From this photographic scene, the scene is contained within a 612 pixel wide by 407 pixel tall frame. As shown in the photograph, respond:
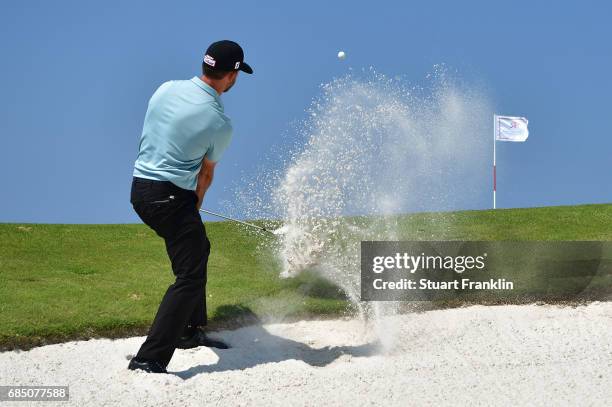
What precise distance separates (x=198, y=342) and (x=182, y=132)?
2.26m

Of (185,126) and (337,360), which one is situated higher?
(185,126)

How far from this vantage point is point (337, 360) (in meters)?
7.25

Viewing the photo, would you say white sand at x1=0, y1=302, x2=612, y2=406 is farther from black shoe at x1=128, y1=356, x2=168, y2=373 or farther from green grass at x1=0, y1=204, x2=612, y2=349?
green grass at x1=0, y1=204, x2=612, y2=349

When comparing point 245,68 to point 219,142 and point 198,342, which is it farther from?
point 198,342

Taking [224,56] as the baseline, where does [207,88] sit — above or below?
below

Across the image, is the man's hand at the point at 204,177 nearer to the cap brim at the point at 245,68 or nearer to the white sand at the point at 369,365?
the cap brim at the point at 245,68

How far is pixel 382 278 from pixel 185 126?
4298 mm

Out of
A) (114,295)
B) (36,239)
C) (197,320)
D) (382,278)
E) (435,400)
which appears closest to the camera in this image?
(435,400)

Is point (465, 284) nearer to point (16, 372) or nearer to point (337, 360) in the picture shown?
point (337, 360)

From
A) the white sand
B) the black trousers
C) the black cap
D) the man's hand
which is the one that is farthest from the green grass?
the black cap

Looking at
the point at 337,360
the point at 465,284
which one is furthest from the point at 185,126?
the point at 465,284

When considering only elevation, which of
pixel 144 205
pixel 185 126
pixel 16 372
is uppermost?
pixel 185 126

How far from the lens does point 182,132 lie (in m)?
6.19

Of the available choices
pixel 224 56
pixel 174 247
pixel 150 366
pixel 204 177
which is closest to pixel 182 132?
pixel 204 177
